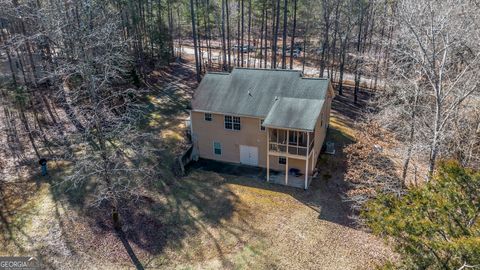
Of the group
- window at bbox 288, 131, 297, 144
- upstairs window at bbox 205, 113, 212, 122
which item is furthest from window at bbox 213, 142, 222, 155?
window at bbox 288, 131, 297, 144

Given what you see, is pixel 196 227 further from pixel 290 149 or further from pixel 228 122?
pixel 228 122

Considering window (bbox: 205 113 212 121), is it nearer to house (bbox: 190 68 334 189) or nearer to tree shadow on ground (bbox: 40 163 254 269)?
house (bbox: 190 68 334 189)

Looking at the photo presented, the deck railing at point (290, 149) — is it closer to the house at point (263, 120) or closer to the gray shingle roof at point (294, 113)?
the house at point (263, 120)

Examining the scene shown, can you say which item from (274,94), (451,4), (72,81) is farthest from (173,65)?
(451,4)

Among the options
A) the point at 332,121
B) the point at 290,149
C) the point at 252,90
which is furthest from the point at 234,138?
the point at 332,121

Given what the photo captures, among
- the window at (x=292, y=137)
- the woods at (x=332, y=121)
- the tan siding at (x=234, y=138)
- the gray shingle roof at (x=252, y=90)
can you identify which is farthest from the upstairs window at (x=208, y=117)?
the window at (x=292, y=137)

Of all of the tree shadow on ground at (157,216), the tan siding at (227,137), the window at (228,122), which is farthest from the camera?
the window at (228,122)
